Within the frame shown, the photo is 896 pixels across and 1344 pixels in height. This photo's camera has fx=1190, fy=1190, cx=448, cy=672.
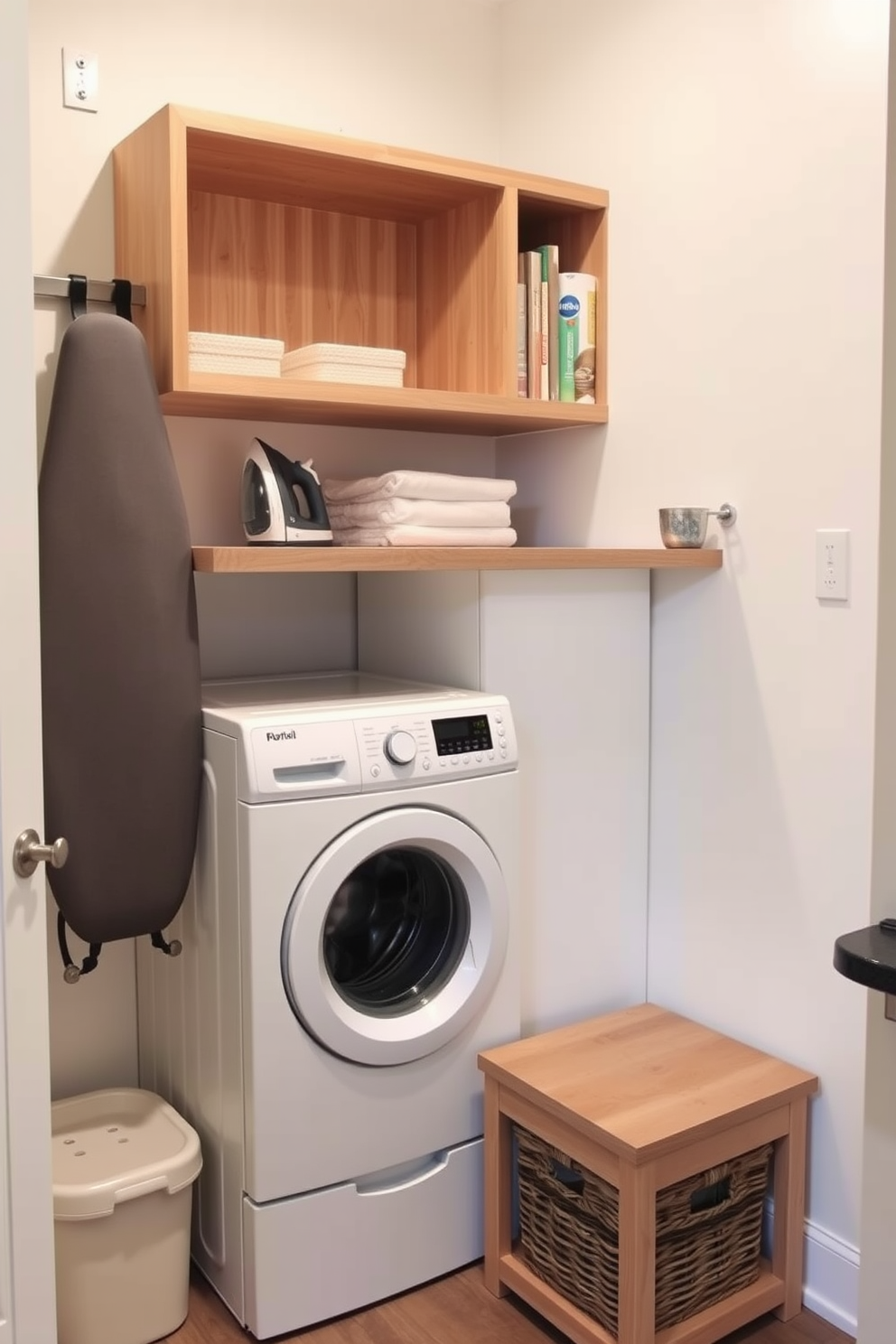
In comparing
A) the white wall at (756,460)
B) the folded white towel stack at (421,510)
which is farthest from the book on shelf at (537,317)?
the folded white towel stack at (421,510)

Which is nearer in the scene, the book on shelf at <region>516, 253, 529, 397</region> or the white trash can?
the white trash can

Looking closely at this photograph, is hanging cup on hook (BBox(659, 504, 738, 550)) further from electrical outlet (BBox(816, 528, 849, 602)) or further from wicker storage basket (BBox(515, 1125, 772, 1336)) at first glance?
wicker storage basket (BBox(515, 1125, 772, 1336))

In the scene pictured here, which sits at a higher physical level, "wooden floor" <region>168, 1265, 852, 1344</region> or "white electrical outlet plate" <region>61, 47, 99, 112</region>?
"white electrical outlet plate" <region>61, 47, 99, 112</region>

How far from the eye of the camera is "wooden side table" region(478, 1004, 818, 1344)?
1843mm

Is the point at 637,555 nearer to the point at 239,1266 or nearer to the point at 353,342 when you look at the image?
the point at 353,342

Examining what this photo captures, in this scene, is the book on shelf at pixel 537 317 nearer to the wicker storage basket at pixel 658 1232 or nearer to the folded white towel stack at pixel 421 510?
the folded white towel stack at pixel 421 510

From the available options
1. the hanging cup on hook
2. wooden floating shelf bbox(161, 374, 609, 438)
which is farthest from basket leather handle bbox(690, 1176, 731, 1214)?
wooden floating shelf bbox(161, 374, 609, 438)

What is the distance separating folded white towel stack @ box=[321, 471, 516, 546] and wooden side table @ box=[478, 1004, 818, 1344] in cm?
96

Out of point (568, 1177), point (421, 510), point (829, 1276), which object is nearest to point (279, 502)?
point (421, 510)

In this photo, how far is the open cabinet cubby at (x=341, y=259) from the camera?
214 centimetres

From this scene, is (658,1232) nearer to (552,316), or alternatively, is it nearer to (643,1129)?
(643,1129)

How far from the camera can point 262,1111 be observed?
1941 mm

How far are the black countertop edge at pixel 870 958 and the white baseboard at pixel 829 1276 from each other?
125 centimetres

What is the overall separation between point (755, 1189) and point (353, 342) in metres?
1.90
